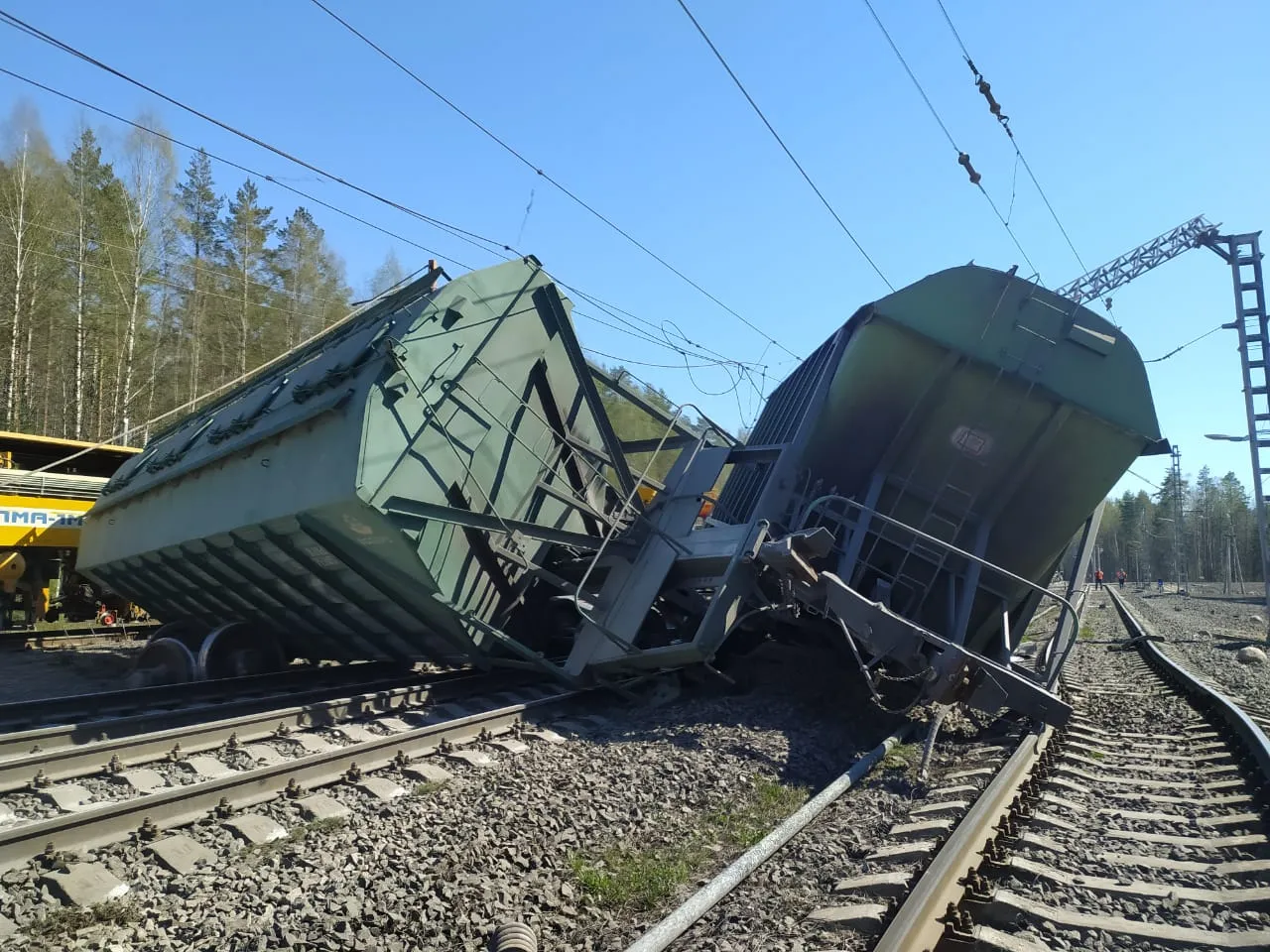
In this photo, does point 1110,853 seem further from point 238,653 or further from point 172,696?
point 238,653

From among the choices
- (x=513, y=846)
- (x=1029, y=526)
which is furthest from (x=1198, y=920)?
(x=1029, y=526)

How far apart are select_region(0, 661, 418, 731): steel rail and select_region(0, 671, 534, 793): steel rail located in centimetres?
82

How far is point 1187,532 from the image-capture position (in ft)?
286

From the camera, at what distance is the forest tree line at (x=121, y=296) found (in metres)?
25.1

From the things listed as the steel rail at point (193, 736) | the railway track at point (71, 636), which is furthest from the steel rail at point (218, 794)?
the railway track at point (71, 636)

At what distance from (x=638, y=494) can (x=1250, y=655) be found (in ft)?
32.5

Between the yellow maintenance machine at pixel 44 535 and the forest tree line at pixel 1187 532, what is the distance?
82.9 meters

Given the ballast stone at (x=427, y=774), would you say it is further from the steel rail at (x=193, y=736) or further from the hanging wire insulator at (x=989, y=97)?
the hanging wire insulator at (x=989, y=97)

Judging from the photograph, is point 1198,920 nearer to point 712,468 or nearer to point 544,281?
point 712,468

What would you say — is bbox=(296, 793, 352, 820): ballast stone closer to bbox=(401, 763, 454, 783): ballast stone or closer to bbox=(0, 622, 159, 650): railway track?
bbox=(401, 763, 454, 783): ballast stone

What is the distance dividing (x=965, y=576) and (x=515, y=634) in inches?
162

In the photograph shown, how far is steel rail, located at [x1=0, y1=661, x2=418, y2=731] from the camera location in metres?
6.81

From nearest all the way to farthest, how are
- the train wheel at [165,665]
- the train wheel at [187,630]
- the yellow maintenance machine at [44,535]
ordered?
the train wheel at [165,665]
the train wheel at [187,630]
the yellow maintenance machine at [44,535]

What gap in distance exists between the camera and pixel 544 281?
7.83m
